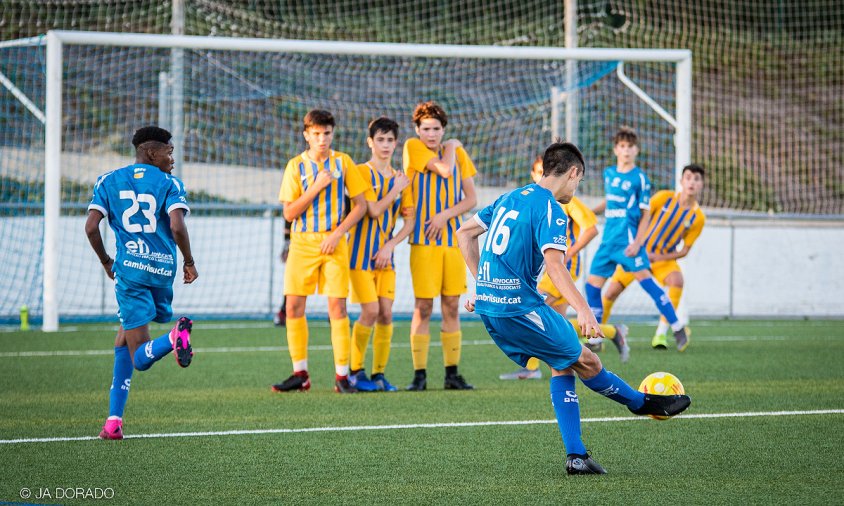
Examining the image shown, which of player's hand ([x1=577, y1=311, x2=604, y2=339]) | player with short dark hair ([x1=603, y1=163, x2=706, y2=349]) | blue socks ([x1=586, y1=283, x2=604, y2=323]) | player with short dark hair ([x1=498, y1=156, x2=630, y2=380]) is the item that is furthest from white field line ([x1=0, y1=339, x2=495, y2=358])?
player's hand ([x1=577, y1=311, x2=604, y2=339])

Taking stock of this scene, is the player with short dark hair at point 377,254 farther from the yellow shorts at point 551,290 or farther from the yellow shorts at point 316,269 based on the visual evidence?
the yellow shorts at point 551,290

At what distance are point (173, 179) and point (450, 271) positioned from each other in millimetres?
2528

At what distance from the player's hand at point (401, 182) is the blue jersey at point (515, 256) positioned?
9.29 feet

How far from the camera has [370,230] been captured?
8148 mm

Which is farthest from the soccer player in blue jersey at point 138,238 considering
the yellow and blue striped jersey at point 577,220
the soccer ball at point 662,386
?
the yellow and blue striped jersey at point 577,220

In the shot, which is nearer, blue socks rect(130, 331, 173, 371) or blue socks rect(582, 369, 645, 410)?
blue socks rect(582, 369, 645, 410)

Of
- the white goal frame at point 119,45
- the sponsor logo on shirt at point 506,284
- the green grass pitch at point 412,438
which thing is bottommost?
the green grass pitch at point 412,438

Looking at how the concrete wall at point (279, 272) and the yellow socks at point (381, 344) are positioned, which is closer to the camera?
the yellow socks at point (381, 344)

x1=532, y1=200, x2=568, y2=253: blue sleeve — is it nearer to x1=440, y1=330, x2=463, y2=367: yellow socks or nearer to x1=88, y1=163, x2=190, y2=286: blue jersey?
x1=88, y1=163, x2=190, y2=286: blue jersey

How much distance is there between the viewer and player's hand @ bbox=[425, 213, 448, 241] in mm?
7867

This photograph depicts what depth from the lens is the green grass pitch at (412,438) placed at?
477 centimetres

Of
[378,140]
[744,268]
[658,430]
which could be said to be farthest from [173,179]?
[744,268]

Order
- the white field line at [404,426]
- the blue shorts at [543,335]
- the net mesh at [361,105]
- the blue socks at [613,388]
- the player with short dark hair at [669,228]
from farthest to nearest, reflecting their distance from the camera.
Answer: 1. the net mesh at [361,105]
2. the player with short dark hair at [669,228]
3. the white field line at [404,426]
4. the blue socks at [613,388]
5. the blue shorts at [543,335]

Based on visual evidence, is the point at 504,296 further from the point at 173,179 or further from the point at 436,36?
the point at 436,36
